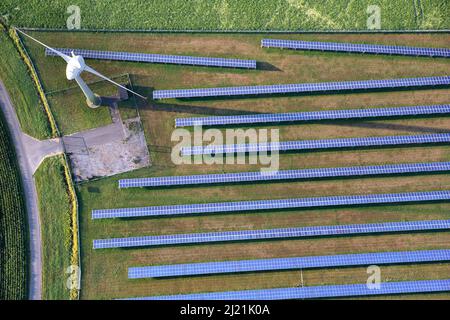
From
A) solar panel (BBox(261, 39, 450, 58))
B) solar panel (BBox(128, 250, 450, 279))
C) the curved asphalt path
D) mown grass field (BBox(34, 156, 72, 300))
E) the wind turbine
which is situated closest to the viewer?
the wind turbine

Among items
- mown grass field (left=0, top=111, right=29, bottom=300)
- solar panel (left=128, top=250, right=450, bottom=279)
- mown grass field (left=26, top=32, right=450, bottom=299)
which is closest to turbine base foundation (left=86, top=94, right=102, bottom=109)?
mown grass field (left=26, top=32, right=450, bottom=299)

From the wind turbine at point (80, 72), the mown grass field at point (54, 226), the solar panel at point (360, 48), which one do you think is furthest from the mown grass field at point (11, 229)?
the solar panel at point (360, 48)

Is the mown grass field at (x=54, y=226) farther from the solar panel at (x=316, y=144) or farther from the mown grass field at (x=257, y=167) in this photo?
the solar panel at (x=316, y=144)

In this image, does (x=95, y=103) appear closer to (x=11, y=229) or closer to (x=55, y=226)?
(x=55, y=226)

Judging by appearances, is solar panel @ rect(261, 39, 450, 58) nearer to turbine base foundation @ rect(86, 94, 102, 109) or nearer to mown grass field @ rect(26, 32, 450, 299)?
mown grass field @ rect(26, 32, 450, 299)

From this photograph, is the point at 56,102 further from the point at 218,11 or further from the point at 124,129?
the point at 218,11
